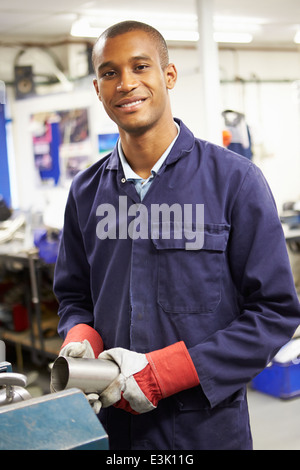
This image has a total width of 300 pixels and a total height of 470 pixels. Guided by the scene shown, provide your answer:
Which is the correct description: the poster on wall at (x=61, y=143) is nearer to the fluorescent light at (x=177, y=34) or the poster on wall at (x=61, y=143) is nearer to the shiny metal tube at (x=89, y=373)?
the fluorescent light at (x=177, y=34)

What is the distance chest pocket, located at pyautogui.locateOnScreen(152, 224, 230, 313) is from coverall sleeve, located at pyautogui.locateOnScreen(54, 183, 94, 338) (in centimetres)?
30

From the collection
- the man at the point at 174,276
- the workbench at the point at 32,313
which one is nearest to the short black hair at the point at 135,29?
the man at the point at 174,276

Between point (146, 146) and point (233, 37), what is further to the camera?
point (233, 37)

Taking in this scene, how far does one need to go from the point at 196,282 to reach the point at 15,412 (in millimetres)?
580

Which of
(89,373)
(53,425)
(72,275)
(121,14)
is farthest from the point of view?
(121,14)

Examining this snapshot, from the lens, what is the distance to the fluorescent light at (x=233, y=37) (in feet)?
22.1

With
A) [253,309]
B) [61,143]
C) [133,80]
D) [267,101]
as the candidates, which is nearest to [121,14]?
[61,143]

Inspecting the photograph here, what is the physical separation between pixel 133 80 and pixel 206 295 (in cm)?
53

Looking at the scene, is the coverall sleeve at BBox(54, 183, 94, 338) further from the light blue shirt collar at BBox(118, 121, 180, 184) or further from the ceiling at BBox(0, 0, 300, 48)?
the ceiling at BBox(0, 0, 300, 48)

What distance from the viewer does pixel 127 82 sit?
1284 mm

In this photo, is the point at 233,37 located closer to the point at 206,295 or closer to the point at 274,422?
the point at 274,422

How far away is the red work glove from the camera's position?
1226 millimetres

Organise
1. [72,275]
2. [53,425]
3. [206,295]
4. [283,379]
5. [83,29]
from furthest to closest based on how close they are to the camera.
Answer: [83,29] < [283,379] < [72,275] < [206,295] < [53,425]

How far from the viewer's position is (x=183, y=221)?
130 cm
